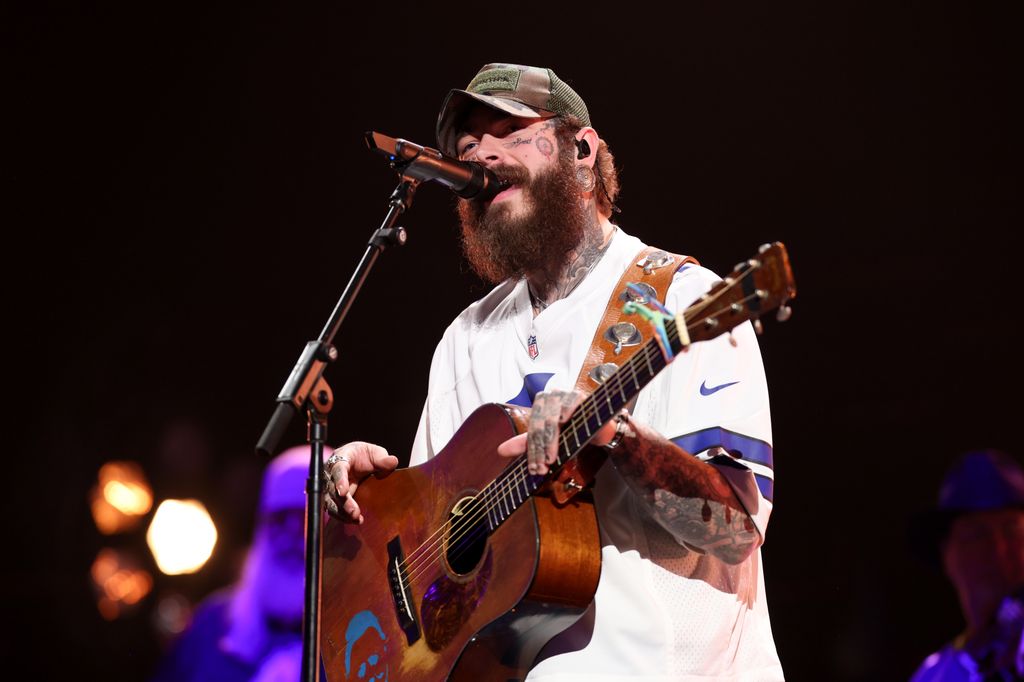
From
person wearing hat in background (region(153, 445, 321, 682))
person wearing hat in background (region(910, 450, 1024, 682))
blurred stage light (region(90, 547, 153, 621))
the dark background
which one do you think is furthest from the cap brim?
blurred stage light (region(90, 547, 153, 621))

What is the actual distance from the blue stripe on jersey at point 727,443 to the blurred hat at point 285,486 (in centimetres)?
273

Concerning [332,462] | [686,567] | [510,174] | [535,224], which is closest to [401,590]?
[332,462]

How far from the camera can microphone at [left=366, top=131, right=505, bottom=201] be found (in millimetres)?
2408

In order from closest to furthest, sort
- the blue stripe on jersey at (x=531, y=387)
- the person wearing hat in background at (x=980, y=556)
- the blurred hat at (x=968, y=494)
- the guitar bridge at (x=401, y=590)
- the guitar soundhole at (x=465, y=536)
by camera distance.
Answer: the guitar soundhole at (x=465, y=536) < the guitar bridge at (x=401, y=590) < the blue stripe on jersey at (x=531, y=387) < the person wearing hat in background at (x=980, y=556) < the blurred hat at (x=968, y=494)

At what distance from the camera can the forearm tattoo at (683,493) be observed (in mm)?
2131

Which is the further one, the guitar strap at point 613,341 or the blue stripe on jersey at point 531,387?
the blue stripe on jersey at point 531,387

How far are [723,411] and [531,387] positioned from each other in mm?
541

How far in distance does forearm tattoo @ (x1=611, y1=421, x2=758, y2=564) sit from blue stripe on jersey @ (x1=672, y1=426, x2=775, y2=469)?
7 cm

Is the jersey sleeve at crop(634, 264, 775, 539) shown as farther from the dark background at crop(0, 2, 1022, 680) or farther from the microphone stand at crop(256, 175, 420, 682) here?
the dark background at crop(0, 2, 1022, 680)

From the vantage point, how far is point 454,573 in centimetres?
240

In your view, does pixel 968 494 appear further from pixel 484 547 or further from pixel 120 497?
pixel 120 497

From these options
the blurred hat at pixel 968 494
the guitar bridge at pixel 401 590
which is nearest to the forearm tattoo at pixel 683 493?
the guitar bridge at pixel 401 590

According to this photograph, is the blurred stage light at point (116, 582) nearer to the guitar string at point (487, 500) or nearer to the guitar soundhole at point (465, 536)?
the guitar string at point (487, 500)

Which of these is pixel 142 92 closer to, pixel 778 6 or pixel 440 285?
pixel 440 285
